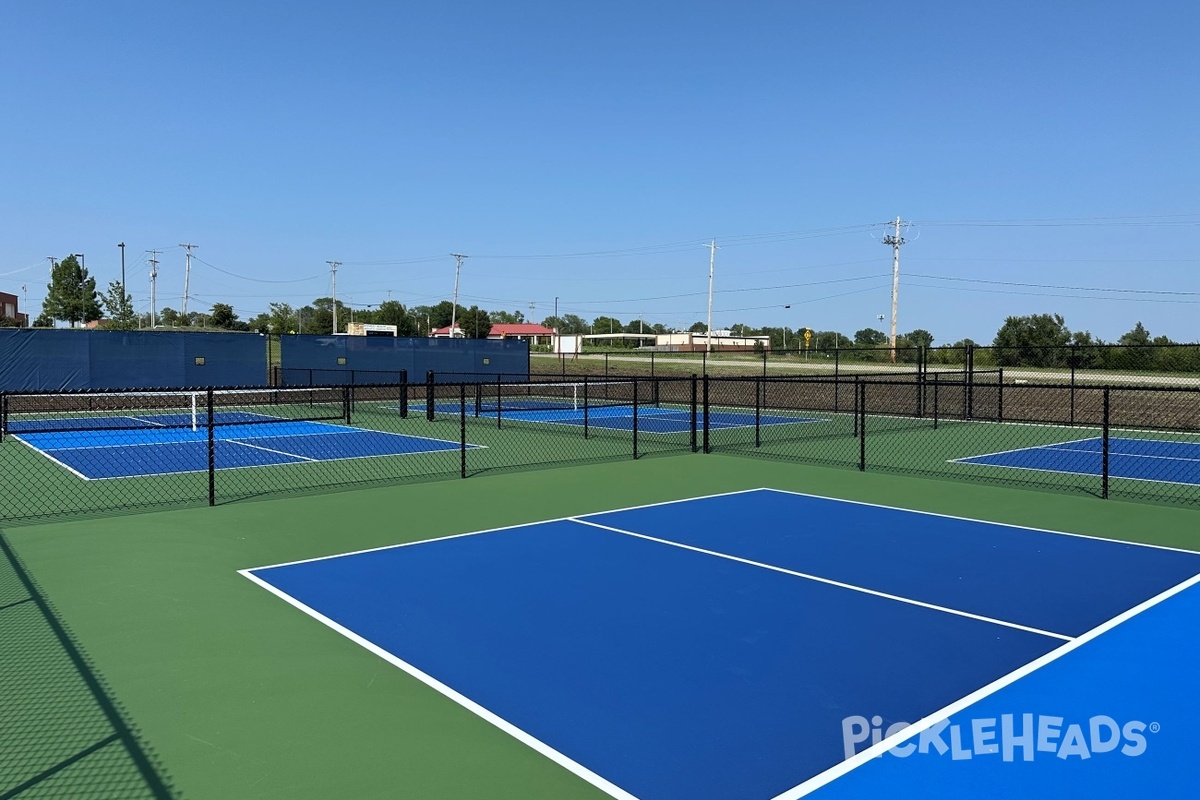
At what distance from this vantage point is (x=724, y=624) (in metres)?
5.97

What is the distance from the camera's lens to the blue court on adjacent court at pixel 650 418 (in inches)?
842

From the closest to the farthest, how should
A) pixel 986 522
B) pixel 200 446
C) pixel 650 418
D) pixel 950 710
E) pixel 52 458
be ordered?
pixel 950 710, pixel 986 522, pixel 52 458, pixel 200 446, pixel 650 418

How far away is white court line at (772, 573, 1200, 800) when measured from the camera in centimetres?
378

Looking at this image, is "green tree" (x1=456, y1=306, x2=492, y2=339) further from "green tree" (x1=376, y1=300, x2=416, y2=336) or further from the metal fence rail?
the metal fence rail

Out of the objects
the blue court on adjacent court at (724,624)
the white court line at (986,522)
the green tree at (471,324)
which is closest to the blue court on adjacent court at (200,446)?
the blue court on adjacent court at (724,624)

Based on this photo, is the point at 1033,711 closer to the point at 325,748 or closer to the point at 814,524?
the point at 325,748

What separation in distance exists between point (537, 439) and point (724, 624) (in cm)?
1223

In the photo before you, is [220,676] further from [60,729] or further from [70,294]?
[70,294]

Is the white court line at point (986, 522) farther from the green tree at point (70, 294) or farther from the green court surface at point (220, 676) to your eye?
the green tree at point (70, 294)

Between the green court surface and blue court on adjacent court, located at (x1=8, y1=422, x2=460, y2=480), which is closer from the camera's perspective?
the green court surface

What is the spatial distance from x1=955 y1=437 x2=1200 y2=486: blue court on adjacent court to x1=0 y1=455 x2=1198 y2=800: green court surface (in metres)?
4.14

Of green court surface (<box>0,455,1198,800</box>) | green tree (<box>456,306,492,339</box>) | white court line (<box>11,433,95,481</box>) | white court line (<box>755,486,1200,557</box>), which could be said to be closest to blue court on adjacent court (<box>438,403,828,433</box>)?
white court line (<box>755,486,1200,557</box>)

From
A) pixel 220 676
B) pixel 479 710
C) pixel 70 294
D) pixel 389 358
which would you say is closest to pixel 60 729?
pixel 220 676

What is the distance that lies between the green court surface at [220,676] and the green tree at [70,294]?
59.5 metres
